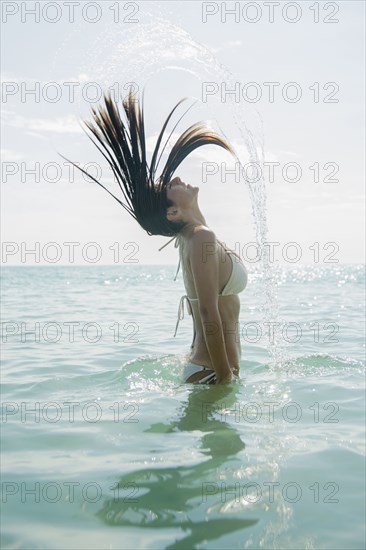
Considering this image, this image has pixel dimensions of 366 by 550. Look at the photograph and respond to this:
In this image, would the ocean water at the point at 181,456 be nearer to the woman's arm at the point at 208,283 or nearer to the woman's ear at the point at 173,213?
the woman's arm at the point at 208,283

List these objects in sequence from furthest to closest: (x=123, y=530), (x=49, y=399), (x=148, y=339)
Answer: (x=148, y=339) < (x=49, y=399) < (x=123, y=530)

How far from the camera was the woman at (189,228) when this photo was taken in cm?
457

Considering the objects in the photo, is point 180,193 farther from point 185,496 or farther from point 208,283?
point 185,496

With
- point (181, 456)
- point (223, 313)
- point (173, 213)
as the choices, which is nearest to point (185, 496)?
point (181, 456)

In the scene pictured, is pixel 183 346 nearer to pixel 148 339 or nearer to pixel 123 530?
pixel 148 339

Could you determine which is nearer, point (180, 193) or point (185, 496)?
point (185, 496)

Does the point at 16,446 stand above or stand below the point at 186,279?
below

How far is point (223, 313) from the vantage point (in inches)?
195

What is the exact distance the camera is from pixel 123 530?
9.59 ft

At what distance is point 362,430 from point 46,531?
2385mm

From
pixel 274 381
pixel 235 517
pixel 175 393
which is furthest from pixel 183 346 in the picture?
pixel 235 517

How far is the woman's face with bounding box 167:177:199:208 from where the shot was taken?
485 cm

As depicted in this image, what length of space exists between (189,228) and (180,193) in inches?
11.2

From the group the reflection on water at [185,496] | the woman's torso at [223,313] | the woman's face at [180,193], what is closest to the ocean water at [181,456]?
the reflection on water at [185,496]
